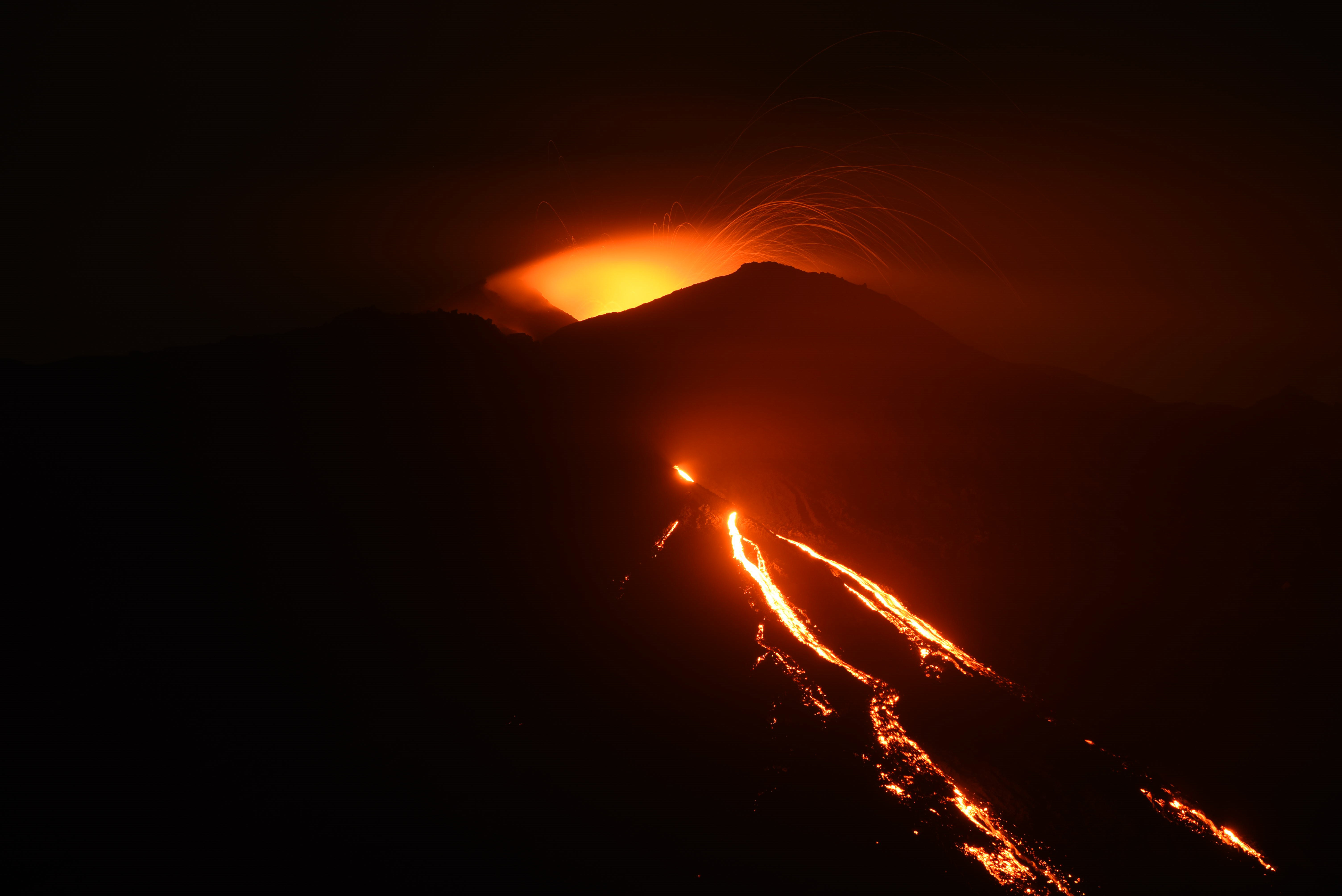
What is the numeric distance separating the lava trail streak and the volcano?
0.06 meters

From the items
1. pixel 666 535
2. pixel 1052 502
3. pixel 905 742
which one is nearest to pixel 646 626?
pixel 666 535

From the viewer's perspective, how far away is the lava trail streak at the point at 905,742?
8.13 meters

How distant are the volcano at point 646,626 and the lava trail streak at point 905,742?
0.06 meters

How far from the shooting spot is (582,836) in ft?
25.2

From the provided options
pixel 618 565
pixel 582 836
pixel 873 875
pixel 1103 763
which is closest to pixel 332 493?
pixel 618 565

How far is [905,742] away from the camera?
9.84m

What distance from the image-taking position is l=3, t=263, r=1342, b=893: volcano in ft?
25.5

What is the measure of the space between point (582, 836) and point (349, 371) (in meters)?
11.0

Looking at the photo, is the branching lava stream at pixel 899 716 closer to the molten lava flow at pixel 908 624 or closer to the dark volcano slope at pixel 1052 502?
the molten lava flow at pixel 908 624

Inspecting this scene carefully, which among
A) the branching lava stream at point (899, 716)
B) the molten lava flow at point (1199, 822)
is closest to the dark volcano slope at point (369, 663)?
the branching lava stream at point (899, 716)

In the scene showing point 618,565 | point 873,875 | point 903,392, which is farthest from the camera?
point 903,392

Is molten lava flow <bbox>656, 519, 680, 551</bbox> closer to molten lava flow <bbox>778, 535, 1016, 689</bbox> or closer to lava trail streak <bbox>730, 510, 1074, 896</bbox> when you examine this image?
lava trail streak <bbox>730, 510, 1074, 896</bbox>

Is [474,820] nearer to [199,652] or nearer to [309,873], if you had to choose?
A: [309,873]

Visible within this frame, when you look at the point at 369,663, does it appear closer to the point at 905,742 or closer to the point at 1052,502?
the point at 905,742
